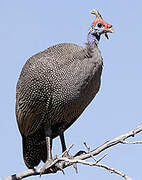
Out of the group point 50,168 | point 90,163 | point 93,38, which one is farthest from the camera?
point 93,38

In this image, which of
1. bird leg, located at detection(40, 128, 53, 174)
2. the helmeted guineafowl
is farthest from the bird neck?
bird leg, located at detection(40, 128, 53, 174)

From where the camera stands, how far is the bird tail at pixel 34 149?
653cm

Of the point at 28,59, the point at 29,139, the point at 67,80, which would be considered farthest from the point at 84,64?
the point at 29,139

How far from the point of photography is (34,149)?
655 centimetres

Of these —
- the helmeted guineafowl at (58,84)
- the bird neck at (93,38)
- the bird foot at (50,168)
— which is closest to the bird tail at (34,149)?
the helmeted guineafowl at (58,84)

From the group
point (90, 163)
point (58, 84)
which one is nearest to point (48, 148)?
point (58, 84)

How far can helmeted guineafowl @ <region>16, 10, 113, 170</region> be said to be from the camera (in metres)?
5.97

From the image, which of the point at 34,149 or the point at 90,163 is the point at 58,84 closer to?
the point at 34,149

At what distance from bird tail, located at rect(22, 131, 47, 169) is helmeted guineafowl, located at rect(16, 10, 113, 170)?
131 millimetres

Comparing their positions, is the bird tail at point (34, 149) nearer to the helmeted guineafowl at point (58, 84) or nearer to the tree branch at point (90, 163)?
the helmeted guineafowl at point (58, 84)

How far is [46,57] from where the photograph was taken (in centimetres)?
609

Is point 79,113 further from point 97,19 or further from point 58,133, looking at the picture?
point 97,19

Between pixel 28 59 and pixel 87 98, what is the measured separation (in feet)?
2.58

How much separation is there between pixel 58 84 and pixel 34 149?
98 cm
